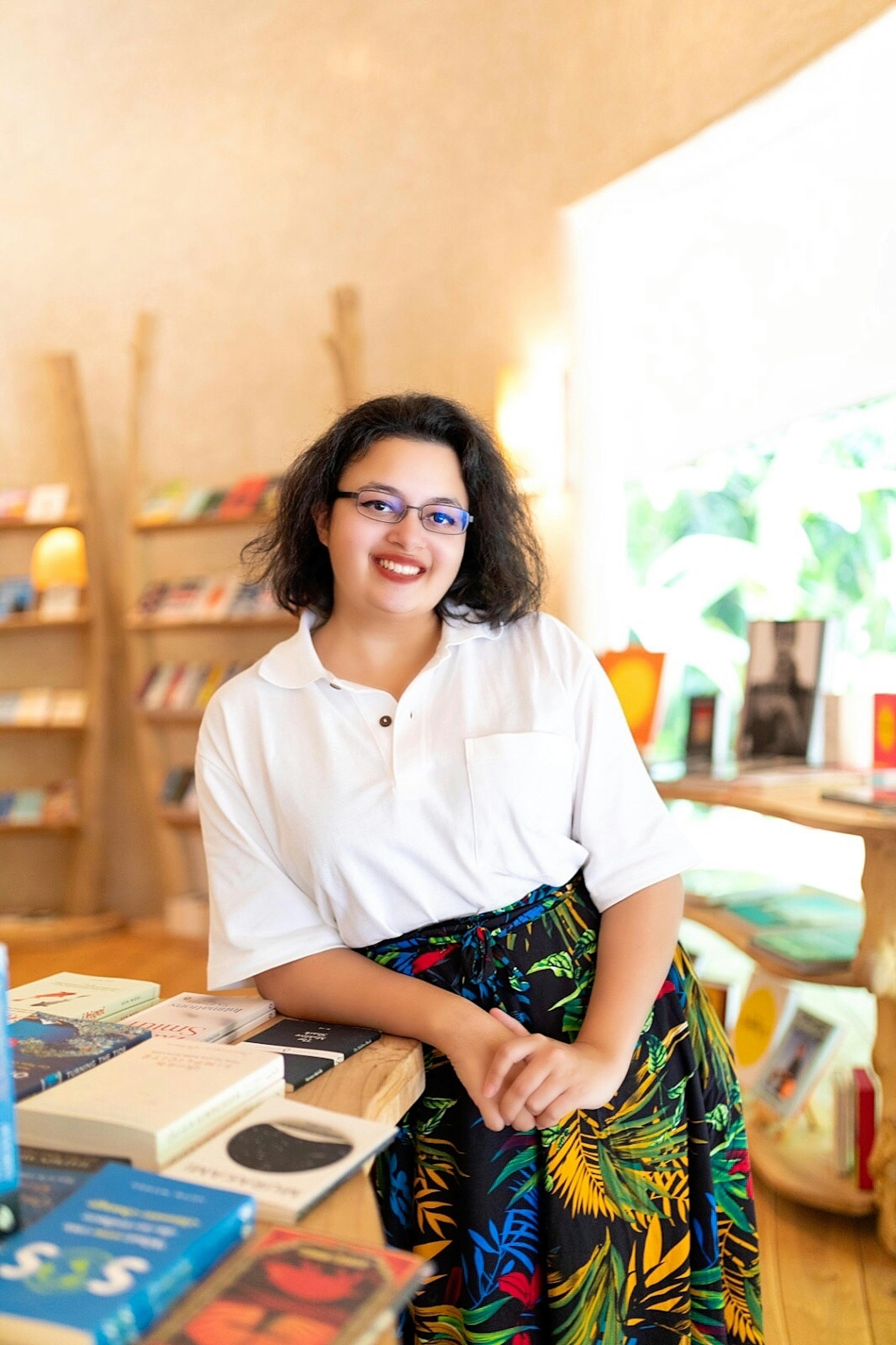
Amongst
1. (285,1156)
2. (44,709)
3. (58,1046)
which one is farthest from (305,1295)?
(44,709)

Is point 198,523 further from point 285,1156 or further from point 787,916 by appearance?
point 285,1156

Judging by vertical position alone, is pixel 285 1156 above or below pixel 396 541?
below

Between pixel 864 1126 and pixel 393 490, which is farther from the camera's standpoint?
pixel 864 1126

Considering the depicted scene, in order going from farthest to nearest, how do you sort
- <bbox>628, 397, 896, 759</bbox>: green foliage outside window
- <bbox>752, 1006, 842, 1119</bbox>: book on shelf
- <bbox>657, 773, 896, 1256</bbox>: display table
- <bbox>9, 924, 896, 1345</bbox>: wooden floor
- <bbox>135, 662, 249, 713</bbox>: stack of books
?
<bbox>135, 662, 249, 713</bbox>: stack of books → <bbox>628, 397, 896, 759</bbox>: green foliage outside window → <bbox>752, 1006, 842, 1119</bbox>: book on shelf → <bbox>657, 773, 896, 1256</bbox>: display table → <bbox>9, 924, 896, 1345</bbox>: wooden floor

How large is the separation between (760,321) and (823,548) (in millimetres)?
724

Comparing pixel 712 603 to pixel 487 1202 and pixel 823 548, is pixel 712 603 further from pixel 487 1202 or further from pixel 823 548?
pixel 487 1202

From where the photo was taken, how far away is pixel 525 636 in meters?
1.46

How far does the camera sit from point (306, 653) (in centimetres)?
140

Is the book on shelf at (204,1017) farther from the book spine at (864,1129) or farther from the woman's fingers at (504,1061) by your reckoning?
the book spine at (864,1129)

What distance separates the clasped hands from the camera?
1146 mm

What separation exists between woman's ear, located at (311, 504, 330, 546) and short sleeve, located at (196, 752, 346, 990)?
1.21 feet

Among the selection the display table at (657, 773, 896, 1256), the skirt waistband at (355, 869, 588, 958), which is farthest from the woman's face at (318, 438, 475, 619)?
the display table at (657, 773, 896, 1256)

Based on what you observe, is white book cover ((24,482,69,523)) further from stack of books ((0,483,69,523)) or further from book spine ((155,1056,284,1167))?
book spine ((155,1056,284,1167))

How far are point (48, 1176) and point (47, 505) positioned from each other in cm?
435
